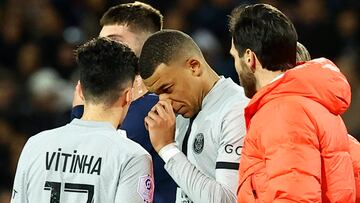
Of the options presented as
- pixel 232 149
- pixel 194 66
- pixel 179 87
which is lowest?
pixel 232 149

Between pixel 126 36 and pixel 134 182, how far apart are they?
140 cm

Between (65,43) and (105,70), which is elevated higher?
(65,43)

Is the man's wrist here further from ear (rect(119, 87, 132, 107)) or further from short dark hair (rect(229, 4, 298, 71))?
short dark hair (rect(229, 4, 298, 71))

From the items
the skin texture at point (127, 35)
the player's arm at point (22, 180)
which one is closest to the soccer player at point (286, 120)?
the player's arm at point (22, 180)

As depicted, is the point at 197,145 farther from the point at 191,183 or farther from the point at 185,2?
the point at 185,2

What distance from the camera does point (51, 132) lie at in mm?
3738

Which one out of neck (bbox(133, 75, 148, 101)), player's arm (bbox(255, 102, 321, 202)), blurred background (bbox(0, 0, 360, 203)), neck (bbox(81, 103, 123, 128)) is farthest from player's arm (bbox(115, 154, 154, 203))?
blurred background (bbox(0, 0, 360, 203))

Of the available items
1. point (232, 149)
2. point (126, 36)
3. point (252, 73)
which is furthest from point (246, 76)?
point (126, 36)

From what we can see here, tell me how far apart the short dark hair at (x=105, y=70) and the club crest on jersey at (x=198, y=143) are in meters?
0.47

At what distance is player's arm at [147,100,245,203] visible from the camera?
12.3 ft

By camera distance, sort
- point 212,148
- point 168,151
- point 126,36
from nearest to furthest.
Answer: point 168,151, point 212,148, point 126,36

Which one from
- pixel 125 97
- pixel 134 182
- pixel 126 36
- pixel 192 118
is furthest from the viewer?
pixel 126 36

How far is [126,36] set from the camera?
15.6ft

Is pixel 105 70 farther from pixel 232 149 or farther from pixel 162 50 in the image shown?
pixel 232 149
